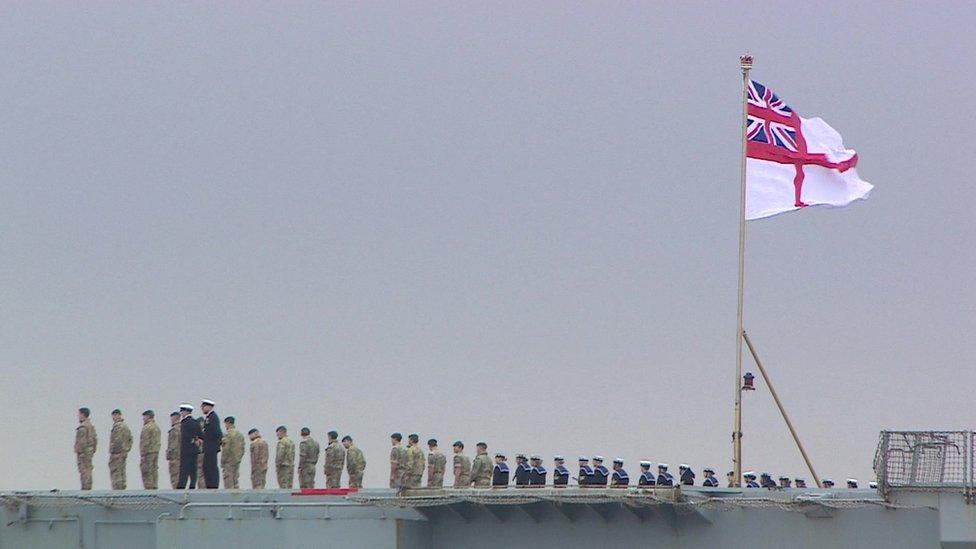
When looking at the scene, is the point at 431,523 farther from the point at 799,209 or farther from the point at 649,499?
the point at 799,209

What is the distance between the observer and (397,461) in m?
38.7

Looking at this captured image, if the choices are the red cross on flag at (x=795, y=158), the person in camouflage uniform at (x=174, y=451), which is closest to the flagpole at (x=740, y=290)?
the red cross on flag at (x=795, y=158)

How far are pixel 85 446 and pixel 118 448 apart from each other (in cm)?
67

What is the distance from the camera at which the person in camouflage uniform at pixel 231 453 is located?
3869cm

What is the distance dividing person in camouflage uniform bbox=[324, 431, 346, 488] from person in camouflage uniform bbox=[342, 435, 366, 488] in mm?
151

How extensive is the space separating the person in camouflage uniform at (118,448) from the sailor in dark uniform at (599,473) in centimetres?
976

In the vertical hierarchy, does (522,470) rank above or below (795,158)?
below

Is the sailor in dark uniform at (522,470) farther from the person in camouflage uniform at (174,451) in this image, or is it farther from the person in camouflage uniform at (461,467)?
the person in camouflage uniform at (174,451)

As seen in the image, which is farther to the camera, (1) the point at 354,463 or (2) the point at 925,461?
(1) the point at 354,463

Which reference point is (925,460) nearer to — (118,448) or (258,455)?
(258,455)

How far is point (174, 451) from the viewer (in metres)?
38.8

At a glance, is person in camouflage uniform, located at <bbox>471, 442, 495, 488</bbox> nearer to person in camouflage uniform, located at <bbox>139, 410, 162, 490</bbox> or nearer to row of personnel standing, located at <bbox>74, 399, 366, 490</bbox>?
row of personnel standing, located at <bbox>74, 399, 366, 490</bbox>

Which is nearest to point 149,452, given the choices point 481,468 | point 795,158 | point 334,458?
point 334,458

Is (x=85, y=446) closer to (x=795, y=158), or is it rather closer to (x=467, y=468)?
(x=467, y=468)
